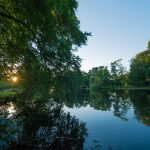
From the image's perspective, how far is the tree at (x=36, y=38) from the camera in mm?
10781

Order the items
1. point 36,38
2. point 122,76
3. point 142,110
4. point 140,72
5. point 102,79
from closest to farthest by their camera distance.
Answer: point 36,38
point 142,110
point 140,72
point 122,76
point 102,79

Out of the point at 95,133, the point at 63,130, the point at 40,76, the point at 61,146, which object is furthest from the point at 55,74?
the point at 95,133

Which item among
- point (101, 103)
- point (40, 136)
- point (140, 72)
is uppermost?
point (140, 72)

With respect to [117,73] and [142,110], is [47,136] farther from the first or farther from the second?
[117,73]

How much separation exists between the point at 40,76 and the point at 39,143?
4128mm

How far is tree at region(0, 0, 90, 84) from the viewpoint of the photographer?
424 inches

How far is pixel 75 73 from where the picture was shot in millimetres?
11406

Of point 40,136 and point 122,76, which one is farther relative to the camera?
point 122,76

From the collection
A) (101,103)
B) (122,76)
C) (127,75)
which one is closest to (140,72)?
(127,75)

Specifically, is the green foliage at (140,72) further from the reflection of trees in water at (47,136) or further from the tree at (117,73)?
the reflection of trees in water at (47,136)

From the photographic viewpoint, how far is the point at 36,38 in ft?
39.9

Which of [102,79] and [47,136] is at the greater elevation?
[102,79]

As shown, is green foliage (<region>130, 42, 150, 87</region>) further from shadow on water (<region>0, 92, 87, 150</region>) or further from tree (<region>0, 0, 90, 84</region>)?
tree (<region>0, 0, 90, 84</region>)

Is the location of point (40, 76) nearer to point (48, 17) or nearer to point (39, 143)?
point (48, 17)
